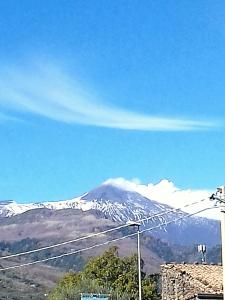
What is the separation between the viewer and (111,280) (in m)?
77.2

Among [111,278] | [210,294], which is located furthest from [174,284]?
[111,278]

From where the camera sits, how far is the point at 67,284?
239 feet

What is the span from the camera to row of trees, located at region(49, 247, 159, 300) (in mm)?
69812

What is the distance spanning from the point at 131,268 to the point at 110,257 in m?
2.30

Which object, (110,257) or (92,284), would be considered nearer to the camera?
(92,284)

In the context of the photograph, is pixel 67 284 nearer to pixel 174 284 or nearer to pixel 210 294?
pixel 174 284

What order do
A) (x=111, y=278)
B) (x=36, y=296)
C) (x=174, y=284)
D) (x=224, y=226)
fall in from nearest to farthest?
(x=224, y=226) < (x=174, y=284) < (x=111, y=278) < (x=36, y=296)

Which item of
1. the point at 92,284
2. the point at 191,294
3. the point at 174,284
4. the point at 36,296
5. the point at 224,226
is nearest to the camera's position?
the point at 224,226

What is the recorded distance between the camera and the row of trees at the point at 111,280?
69.8 meters

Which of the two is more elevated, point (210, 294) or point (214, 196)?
point (214, 196)

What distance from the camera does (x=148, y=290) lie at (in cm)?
7394

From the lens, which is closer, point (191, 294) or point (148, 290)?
point (191, 294)

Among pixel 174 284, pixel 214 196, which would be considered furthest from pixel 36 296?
pixel 214 196

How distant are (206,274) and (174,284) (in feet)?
7.64
